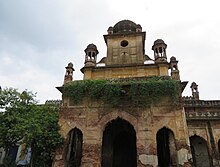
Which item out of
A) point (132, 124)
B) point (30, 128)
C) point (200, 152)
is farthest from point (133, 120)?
point (200, 152)

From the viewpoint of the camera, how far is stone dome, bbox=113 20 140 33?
2173 cm

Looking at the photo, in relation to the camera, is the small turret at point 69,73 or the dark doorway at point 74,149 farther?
the small turret at point 69,73

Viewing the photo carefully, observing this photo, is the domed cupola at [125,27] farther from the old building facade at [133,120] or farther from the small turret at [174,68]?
the small turret at [174,68]

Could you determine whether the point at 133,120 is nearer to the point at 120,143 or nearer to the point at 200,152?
the point at 120,143

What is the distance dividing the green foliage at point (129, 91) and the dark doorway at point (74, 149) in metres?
2.65

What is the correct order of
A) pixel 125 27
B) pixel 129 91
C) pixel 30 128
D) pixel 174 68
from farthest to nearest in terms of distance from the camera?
pixel 125 27 < pixel 174 68 < pixel 129 91 < pixel 30 128

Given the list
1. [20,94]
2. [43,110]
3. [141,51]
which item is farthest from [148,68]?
[20,94]

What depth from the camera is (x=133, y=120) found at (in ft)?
45.2

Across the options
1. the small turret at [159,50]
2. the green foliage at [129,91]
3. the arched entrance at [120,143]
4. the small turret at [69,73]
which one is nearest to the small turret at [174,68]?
the green foliage at [129,91]

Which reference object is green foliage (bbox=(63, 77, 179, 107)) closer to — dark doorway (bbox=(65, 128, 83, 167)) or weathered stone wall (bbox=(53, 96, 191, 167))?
weathered stone wall (bbox=(53, 96, 191, 167))

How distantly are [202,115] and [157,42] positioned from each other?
7.22 metres

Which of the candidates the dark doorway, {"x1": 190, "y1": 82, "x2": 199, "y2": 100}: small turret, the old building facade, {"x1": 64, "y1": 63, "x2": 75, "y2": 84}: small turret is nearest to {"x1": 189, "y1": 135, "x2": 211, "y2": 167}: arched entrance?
the old building facade

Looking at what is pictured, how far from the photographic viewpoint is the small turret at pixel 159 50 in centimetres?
1809

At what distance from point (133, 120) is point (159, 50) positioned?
24.8 ft
